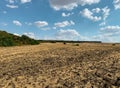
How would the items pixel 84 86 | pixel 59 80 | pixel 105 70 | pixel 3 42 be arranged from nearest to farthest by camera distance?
pixel 84 86, pixel 59 80, pixel 105 70, pixel 3 42

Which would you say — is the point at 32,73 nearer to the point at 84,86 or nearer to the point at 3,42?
the point at 84,86

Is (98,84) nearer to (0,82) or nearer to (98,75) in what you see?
(98,75)

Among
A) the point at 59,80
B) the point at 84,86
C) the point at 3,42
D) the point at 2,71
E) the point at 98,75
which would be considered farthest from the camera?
the point at 3,42

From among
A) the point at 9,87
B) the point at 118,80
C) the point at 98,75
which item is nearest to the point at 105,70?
the point at 98,75

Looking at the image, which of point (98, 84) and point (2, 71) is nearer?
point (98, 84)

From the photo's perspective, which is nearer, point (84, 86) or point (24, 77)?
point (84, 86)

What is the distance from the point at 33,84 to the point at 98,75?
130 inches

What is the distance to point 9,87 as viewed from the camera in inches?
416

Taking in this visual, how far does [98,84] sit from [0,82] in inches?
177

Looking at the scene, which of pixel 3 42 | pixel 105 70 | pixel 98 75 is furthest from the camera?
pixel 3 42

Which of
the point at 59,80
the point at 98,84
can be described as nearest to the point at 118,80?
the point at 98,84

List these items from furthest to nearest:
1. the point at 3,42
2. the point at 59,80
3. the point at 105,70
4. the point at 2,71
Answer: the point at 3,42 → the point at 2,71 → the point at 105,70 → the point at 59,80

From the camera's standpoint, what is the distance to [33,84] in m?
10.9

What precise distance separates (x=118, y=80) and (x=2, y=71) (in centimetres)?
686
